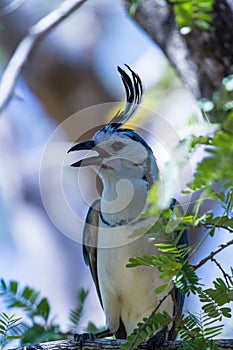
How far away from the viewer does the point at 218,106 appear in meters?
2.31

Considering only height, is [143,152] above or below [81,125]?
above

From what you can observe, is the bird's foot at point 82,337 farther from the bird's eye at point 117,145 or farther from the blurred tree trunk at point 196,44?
the blurred tree trunk at point 196,44

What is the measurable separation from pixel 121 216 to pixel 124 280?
333 mm

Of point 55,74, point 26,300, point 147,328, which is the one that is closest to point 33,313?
point 26,300

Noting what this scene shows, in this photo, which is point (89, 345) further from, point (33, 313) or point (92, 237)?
point (92, 237)

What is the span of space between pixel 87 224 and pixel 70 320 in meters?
0.53

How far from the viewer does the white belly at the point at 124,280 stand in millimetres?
3148

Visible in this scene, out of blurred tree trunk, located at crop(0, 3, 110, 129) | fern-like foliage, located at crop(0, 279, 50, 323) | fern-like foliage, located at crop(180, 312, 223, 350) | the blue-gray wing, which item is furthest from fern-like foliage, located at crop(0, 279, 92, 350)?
blurred tree trunk, located at crop(0, 3, 110, 129)

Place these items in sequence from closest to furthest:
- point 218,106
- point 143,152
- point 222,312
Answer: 1. point 222,312
2. point 218,106
3. point 143,152

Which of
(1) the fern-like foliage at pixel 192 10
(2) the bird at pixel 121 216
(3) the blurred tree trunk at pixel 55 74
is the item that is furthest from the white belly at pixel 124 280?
(3) the blurred tree trunk at pixel 55 74

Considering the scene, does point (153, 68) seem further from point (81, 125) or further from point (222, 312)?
point (222, 312)

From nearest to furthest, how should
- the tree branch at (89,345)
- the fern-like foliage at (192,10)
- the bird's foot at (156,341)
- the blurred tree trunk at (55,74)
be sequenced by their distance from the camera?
the fern-like foliage at (192,10), the tree branch at (89,345), the bird's foot at (156,341), the blurred tree trunk at (55,74)

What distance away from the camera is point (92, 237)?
3.46 metres

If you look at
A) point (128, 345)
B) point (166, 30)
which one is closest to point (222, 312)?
point (128, 345)
